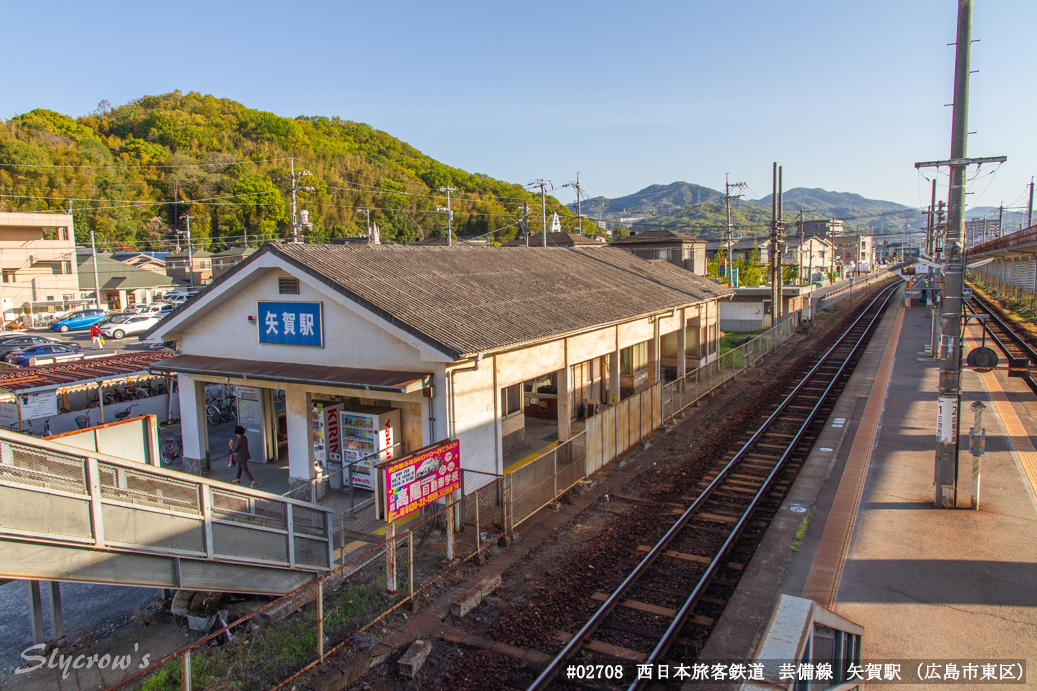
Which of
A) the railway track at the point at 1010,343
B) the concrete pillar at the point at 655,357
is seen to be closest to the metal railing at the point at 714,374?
the concrete pillar at the point at 655,357

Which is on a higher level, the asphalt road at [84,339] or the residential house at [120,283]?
the residential house at [120,283]

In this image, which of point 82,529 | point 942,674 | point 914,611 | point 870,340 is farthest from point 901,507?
point 870,340

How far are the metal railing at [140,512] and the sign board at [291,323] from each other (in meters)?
4.71

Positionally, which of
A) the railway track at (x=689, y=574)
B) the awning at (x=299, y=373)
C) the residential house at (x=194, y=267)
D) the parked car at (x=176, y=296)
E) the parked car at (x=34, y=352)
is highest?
the residential house at (x=194, y=267)

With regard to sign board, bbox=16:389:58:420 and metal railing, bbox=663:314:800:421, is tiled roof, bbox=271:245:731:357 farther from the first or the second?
sign board, bbox=16:389:58:420

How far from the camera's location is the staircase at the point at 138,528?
6703mm

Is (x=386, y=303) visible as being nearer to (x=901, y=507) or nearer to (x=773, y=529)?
(x=773, y=529)

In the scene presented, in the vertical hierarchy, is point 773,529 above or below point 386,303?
below

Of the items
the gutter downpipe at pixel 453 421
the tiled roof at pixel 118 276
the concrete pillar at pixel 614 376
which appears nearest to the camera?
the gutter downpipe at pixel 453 421

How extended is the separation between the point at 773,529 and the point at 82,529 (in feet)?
35.6

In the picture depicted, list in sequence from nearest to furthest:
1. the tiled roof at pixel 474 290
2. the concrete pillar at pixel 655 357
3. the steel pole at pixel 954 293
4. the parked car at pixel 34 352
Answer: the steel pole at pixel 954 293
the tiled roof at pixel 474 290
the concrete pillar at pixel 655 357
the parked car at pixel 34 352

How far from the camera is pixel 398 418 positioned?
13773mm

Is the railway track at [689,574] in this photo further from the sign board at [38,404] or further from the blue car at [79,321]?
the blue car at [79,321]

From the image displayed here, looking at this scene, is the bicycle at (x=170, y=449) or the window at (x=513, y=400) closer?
the bicycle at (x=170, y=449)
